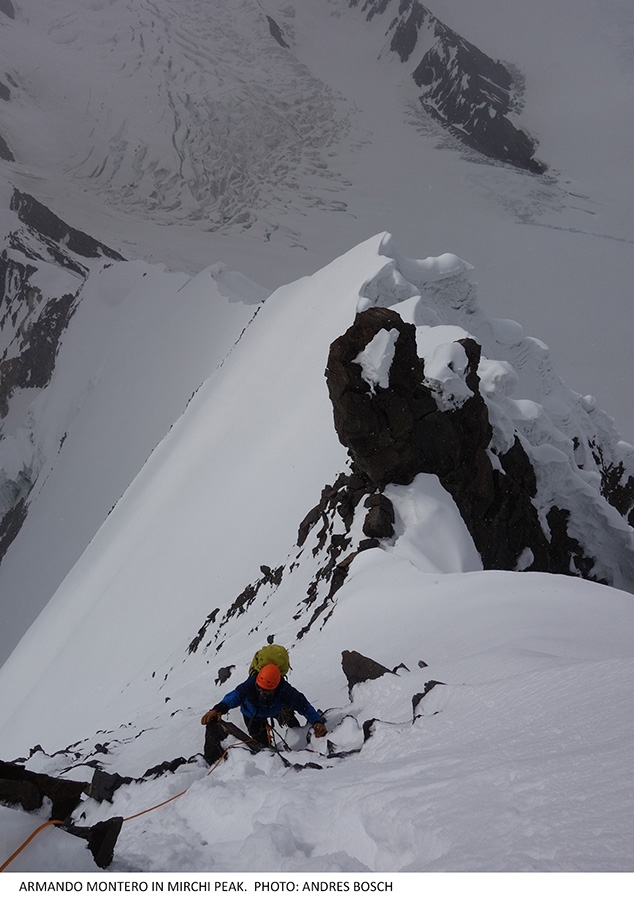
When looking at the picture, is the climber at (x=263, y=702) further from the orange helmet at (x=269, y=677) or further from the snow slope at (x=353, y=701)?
the snow slope at (x=353, y=701)


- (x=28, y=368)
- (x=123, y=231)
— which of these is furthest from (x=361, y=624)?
(x=123, y=231)

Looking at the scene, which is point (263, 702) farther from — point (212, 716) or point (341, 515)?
point (341, 515)

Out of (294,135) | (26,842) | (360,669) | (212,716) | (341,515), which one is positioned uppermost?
(294,135)

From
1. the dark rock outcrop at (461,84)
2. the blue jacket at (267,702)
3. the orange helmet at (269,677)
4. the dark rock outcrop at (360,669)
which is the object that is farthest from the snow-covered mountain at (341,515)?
the dark rock outcrop at (461,84)

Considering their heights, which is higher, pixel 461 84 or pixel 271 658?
pixel 461 84

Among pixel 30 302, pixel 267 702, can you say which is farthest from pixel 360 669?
pixel 30 302

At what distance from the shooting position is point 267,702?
4559 millimetres

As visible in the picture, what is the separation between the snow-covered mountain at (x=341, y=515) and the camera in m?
2.95

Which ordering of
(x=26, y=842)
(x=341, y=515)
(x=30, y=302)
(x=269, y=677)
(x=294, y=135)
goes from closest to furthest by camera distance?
1. (x=26, y=842)
2. (x=269, y=677)
3. (x=341, y=515)
4. (x=30, y=302)
5. (x=294, y=135)

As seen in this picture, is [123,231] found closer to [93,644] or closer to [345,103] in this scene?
[345,103]

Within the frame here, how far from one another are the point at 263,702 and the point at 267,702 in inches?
1.5

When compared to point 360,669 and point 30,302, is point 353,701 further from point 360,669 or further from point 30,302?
point 30,302

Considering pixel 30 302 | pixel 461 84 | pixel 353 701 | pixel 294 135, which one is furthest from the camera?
pixel 461 84

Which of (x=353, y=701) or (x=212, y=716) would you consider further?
(x=353, y=701)
